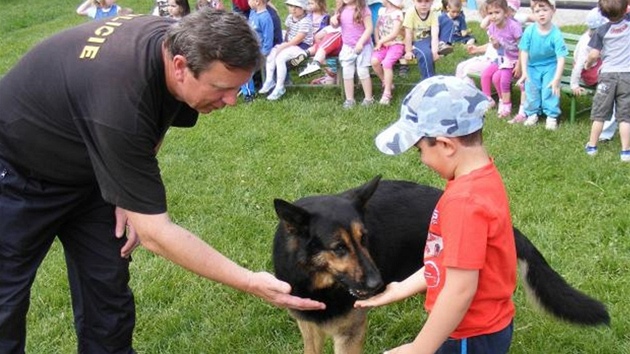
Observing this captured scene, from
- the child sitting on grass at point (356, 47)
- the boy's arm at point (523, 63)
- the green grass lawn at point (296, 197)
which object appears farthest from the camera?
the child sitting on grass at point (356, 47)

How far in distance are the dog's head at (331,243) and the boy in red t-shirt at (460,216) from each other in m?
0.82

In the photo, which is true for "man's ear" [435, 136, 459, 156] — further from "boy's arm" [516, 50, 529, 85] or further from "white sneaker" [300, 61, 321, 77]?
"white sneaker" [300, 61, 321, 77]

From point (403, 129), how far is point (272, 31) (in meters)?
7.66

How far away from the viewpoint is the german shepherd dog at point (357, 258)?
11.0 feet

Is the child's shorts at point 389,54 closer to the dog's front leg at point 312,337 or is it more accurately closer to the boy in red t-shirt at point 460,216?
the dog's front leg at point 312,337

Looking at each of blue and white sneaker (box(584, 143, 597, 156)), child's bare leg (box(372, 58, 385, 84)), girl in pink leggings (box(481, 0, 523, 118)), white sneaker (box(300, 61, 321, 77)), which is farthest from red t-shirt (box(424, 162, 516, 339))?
white sneaker (box(300, 61, 321, 77))

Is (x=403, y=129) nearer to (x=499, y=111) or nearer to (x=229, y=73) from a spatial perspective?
(x=229, y=73)

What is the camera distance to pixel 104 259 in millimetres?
3441

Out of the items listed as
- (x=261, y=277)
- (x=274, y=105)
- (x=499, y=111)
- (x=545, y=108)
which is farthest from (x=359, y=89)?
(x=261, y=277)

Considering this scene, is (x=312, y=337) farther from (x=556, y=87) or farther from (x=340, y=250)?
(x=556, y=87)

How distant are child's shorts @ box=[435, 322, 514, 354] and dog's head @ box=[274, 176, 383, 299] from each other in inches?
27.5

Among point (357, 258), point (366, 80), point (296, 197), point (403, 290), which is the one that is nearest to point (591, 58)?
point (366, 80)

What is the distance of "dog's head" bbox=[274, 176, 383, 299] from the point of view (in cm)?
338

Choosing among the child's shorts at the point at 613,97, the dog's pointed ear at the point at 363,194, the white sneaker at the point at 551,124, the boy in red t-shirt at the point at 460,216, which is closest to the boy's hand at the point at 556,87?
the white sneaker at the point at 551,124
